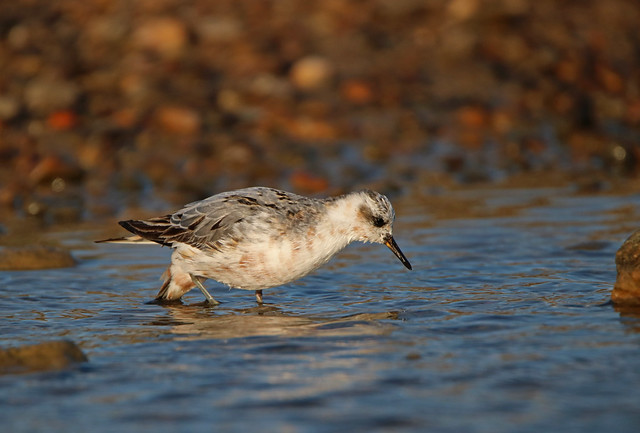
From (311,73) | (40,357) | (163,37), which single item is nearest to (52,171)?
(163,37)

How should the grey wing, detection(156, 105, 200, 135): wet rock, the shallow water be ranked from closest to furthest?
the shallow water → the grey wing → detection(156, 105, 200, 135): wet rock

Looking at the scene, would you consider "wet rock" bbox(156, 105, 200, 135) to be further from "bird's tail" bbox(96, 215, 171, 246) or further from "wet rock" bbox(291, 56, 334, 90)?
"bird's tail" bbox(96, 215, 171, 246)

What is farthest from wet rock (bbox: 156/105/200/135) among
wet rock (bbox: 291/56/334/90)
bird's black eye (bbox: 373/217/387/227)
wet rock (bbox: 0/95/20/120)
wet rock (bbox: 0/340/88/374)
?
wet rock (bbox: 0/340/88/374)

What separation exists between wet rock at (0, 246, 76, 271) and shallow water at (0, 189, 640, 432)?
0.21m

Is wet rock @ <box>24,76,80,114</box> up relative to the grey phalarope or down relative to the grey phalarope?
up

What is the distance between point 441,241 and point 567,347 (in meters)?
4.92

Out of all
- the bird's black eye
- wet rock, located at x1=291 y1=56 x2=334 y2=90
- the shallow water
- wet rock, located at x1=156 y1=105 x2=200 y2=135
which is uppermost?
wet rock, located at x1=291 y1=56 x2=334 y2=90

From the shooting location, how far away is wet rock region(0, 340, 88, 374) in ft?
23.0

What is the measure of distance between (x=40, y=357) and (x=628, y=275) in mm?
4957

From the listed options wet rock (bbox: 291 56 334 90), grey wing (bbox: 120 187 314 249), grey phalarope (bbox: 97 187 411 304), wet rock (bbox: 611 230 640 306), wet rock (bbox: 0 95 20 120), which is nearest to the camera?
wet rock (bbox: 611 230 640 306)

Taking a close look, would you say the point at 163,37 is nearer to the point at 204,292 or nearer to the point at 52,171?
the point at 52,171

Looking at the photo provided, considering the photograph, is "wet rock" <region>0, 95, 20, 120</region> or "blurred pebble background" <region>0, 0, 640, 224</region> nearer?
"blurred pebble background" <region>0, 0, 640, 224</region>

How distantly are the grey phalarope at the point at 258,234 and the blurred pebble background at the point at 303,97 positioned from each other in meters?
4.32

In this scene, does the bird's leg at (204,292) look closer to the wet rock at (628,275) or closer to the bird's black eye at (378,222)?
the bird's black eye at (378,222)
